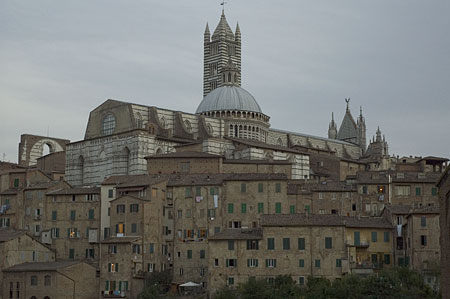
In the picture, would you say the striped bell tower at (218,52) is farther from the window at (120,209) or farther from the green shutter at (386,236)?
the green shutter at (386,236)

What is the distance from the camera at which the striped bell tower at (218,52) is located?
120 metres

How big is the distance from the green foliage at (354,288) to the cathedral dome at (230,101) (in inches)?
1638

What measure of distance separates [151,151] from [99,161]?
18.1ft

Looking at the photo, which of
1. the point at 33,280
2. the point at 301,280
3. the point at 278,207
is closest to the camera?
the point at 301,280

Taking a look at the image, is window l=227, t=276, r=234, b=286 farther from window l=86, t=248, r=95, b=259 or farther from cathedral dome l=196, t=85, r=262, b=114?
cathedral dome l=196, t=85, r=262, b=114

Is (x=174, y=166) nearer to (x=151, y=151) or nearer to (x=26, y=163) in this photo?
(x=151, y=151)

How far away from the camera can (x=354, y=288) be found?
4850cm

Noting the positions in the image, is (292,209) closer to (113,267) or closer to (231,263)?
(231,263)

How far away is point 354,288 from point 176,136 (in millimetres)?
38833

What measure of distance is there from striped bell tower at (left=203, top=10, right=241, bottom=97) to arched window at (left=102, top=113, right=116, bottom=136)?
37.6 meters

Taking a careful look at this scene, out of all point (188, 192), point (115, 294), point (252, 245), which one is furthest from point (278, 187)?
point (115, 294)

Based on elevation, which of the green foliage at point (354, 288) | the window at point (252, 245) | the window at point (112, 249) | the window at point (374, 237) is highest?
the window at point (374, 237)

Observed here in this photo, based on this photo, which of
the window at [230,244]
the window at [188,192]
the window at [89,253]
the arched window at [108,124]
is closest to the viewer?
the window at [230,244]

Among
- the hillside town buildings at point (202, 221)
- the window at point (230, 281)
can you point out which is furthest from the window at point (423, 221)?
the window at point (230, 281)
